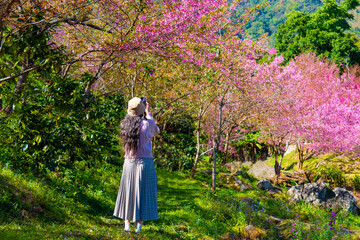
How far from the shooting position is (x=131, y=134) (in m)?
5.37

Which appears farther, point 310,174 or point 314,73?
point 314,73

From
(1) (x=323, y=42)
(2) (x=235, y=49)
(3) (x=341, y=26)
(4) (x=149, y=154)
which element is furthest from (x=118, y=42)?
(3) (x=341, y=26)

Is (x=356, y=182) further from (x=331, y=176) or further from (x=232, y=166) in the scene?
(x=232, y=166)

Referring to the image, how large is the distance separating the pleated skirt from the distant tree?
115 feet

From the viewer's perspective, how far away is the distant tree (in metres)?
35.6

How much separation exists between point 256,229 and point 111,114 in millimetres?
5771

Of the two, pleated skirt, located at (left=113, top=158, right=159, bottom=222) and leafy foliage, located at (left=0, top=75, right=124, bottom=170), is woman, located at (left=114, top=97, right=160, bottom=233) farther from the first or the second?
leafy foliage, located at (left=0, top=75, right=124, bottom=170)

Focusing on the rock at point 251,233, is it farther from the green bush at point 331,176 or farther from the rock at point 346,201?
the green bush at point 331,176

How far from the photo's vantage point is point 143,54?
8.98 metres

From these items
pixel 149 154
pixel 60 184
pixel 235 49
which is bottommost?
pixel 60 184

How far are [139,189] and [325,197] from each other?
484 inches

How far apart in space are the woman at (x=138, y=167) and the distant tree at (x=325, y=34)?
34.9m

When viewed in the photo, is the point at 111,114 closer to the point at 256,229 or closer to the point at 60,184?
the point at 60,184

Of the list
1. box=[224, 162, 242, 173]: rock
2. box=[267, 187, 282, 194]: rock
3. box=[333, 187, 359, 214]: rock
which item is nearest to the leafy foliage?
box=[267, 187, 282, 194]: rock
